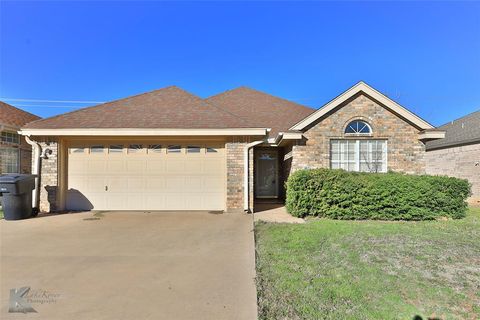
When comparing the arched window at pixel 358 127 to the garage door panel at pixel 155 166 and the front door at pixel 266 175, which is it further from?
the garage door panel at pixel 155 166

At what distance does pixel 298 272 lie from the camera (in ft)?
14.5

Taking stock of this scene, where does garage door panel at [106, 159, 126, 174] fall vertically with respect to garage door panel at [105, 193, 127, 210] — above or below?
above

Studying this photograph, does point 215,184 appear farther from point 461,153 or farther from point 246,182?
point 461,153

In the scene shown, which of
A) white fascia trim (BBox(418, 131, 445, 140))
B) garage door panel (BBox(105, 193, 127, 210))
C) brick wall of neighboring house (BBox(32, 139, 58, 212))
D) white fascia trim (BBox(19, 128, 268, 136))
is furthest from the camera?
white fascia trim (BBox(418, 131, 445, 140))

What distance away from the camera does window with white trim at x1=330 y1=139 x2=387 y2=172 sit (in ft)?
38.8

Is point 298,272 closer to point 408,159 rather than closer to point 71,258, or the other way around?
point 71,258

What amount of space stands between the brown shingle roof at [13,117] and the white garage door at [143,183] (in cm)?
→ 455

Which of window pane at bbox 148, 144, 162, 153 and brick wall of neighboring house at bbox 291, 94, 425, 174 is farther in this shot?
brick wall of neighboring house at bbox 291, 94, 425, 174

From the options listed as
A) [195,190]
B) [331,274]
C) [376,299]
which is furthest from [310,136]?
[376,299]

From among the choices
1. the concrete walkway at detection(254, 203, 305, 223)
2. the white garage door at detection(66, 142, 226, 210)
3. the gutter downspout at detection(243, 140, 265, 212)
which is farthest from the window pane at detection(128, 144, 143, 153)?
the concrete walkway at detection(254, 203, 305, 223)

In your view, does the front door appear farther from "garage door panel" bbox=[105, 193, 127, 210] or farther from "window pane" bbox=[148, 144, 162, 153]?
"garage door panel" bbox=[105, 193, 127, 210]

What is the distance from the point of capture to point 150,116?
34.6 feet

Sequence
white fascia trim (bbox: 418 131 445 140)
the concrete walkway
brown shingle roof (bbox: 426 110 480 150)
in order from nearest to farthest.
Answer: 1. the concrete walkway
2. white fascia trim (bbox: 418 131 445 140)
3. brown shingle roof (bbox: 426 110 480 150)

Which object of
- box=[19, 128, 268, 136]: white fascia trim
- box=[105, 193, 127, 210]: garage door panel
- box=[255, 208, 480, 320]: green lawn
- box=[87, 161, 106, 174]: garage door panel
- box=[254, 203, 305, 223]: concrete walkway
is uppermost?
box=[19, 128, 268, 136]: white fascia trim
